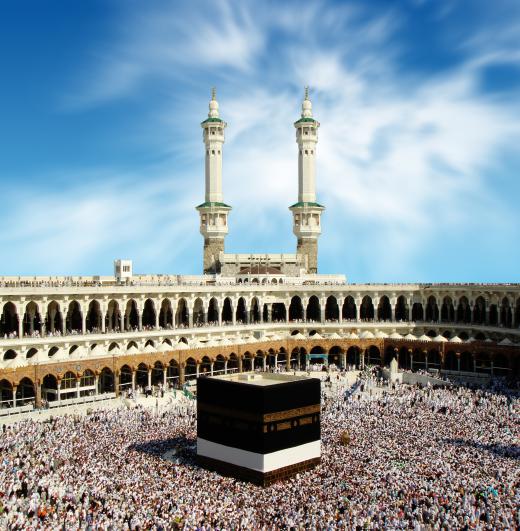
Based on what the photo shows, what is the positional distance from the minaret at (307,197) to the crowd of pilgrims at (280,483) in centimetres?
3384

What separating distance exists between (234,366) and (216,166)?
2574 centimetres

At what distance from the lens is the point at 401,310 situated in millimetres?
59250

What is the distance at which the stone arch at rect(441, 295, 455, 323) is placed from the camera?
55.6m

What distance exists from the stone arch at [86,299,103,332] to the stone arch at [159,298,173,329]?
5.28 metres

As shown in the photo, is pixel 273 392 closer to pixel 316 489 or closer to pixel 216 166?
pixel 316 489

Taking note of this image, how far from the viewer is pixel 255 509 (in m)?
21.0

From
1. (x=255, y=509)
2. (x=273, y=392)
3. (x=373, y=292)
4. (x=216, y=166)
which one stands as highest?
(x=216, y=166)

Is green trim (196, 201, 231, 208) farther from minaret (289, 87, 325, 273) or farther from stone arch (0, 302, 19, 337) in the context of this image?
stone arch (0, 302, 19, 337)

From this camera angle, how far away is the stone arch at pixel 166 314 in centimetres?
5169

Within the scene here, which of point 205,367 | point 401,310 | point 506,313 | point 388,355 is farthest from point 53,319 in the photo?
point 506,313

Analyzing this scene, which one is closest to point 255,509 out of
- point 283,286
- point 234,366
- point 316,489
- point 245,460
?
point 316,489

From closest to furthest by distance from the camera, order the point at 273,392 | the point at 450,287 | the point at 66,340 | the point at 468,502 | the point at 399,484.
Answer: the point at 468,502
the point at 399,484
the point at 273,392
the point at 66,340
the point at 450,287

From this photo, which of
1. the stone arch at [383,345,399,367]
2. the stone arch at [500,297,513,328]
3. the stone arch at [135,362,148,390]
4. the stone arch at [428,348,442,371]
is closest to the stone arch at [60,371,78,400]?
the stone arch at [135,362,148,390]

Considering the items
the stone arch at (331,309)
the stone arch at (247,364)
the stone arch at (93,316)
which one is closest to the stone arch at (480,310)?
the stone arch at (331,309)
